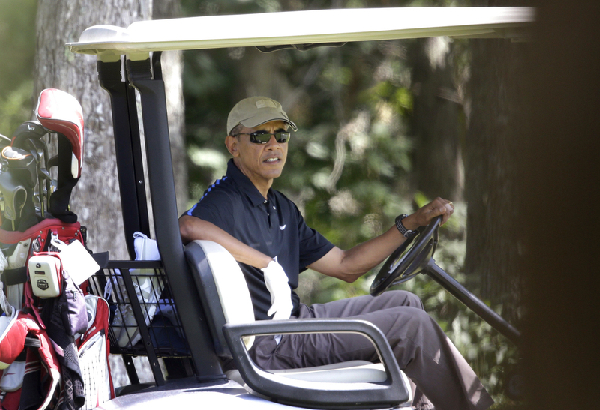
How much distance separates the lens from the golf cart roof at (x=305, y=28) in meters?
1.93

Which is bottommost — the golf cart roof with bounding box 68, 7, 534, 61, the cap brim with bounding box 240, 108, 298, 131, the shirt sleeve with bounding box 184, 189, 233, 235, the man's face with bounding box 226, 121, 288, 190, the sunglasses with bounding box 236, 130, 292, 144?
the shirt sleeve with bounding box 184, 189, 233, 235

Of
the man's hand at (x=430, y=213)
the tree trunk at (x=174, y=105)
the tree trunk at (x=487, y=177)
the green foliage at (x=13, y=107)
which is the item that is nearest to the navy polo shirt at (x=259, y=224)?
the man's hand at (x=430, y=213)

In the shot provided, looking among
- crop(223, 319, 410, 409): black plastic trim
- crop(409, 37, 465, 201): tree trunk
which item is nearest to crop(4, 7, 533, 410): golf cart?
crop(223, 319, 410, 409): black plastic trim

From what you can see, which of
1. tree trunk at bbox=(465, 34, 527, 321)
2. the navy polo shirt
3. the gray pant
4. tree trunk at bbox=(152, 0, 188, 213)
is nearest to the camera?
the gray pant

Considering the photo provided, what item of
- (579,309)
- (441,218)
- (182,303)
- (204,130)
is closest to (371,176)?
(204,130)

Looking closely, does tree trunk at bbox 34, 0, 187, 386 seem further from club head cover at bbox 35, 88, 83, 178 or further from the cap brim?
club head cover at bbox 35, 88, 83, 178

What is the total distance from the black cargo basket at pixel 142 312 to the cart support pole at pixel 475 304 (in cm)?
110

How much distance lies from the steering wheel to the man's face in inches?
25.4

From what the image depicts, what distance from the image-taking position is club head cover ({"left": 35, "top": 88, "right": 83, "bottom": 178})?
7.05 ft

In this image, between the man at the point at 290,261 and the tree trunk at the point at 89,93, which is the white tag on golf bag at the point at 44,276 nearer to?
the man at the point at 290,261

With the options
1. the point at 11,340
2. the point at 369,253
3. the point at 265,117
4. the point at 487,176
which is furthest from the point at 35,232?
the point at 487,176

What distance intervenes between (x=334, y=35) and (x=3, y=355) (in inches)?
52.4

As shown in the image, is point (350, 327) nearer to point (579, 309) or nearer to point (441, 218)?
point (441, 218)

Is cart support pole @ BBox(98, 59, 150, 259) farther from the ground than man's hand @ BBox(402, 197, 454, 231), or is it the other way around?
cart support pole @ BBox(98, 59, 150, 259)
